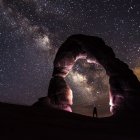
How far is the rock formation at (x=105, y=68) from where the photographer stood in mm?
26072

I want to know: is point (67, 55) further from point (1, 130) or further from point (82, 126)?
point (1, 130)

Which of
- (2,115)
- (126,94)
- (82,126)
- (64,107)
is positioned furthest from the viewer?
(64,107)

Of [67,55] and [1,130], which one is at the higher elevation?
[67,55]

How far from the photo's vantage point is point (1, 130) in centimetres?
1160

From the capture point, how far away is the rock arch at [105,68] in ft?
85.7

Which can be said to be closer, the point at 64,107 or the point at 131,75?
the point at 131,75

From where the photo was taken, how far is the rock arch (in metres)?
26.1

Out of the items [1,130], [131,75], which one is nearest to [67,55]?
[131,75]

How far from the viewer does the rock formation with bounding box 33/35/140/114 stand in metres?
26.1

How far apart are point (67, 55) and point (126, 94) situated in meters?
11.0

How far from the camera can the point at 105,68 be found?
97.6 feet

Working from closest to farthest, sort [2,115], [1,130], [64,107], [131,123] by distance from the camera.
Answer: [1,130] → [2,115] → [131,123] → [64,107]

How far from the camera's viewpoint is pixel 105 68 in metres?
29.8

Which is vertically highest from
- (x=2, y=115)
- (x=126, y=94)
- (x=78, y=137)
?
(x=126, y=94)
